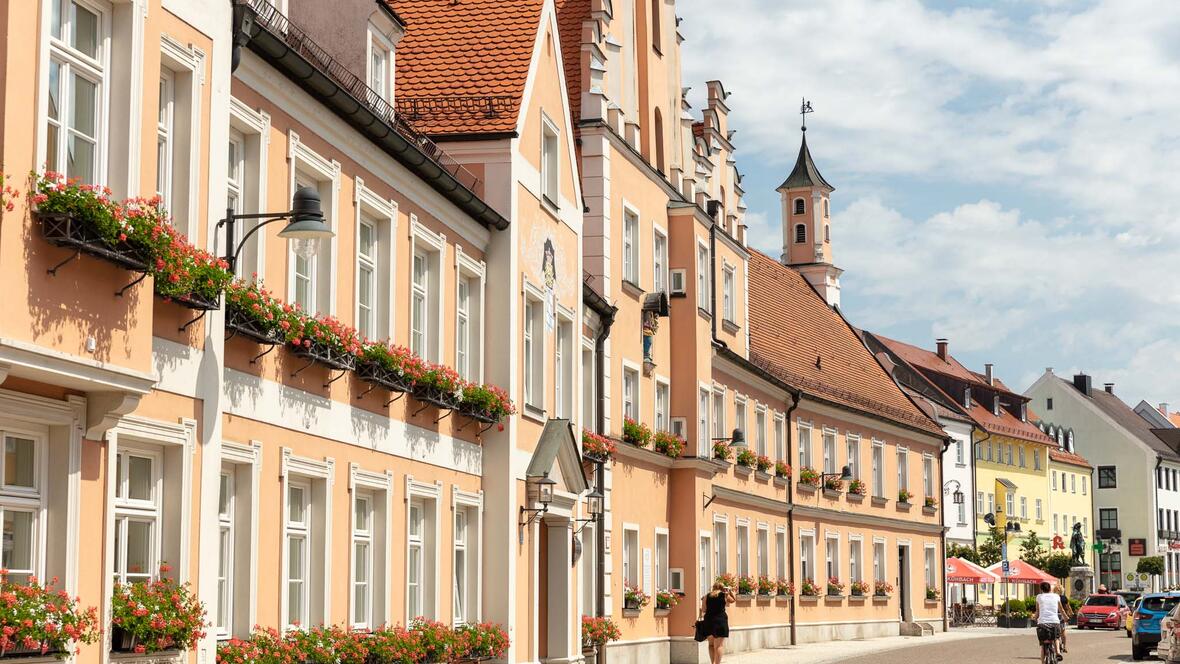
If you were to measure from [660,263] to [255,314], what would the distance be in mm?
22292

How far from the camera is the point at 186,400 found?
13320 mm

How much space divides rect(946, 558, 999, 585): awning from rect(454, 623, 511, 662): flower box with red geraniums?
41047mm

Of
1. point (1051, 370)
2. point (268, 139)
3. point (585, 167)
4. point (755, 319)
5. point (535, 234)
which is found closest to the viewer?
point (268, 139)

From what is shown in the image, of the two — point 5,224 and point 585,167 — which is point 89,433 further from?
point 585,167

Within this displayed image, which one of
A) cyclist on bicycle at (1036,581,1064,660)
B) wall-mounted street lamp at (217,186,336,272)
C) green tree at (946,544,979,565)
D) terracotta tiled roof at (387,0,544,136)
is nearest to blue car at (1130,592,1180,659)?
cyclist on bicycle at (1036,581,1064,660)

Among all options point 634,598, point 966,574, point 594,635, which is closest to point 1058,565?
point 966,574

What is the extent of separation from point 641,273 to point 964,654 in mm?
12697

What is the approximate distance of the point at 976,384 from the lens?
9081 centimetres

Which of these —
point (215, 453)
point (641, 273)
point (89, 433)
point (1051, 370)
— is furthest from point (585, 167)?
point (1051, 370)

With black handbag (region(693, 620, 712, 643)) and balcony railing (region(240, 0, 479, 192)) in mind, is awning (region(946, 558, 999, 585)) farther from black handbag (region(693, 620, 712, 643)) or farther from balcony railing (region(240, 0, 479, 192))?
balcony railing (region(240, 0, 479, 192))

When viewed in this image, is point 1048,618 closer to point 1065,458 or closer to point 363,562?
point 363,562

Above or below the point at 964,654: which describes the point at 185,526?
above

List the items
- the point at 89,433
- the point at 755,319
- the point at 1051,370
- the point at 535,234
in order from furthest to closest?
the point at 1051,370
the point at 755,319
the point at 535,234
the point at 89,433

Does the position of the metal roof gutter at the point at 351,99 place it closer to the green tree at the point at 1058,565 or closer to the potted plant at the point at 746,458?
the potted plant at the point at 746,458
